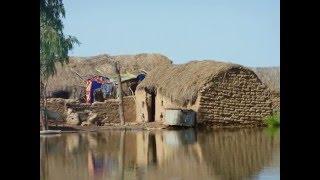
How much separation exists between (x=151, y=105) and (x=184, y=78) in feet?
4.10

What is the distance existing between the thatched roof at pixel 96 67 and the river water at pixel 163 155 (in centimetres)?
306

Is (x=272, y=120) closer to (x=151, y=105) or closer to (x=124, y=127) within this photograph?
(x=151, y=105)

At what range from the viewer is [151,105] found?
1092 centimetres

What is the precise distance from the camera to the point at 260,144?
7500 mm

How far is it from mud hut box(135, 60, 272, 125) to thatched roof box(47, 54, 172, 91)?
6.34ft

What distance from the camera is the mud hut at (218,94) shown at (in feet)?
30.9

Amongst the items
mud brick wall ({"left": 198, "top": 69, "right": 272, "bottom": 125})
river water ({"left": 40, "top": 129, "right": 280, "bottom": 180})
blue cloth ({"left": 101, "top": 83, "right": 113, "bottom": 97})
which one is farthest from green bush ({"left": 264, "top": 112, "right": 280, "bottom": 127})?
blue cloth ({"left": 101, "top": 83, "right": 113, "bottom": 97})

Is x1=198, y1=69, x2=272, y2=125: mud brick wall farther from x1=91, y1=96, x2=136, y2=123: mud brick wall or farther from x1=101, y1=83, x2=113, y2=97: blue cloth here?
x1=101, y1=83, x2=113, y2=97: blue cloth

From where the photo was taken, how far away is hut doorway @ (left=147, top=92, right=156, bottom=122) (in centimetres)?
1084

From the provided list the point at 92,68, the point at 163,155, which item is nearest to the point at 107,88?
the point at 92,68

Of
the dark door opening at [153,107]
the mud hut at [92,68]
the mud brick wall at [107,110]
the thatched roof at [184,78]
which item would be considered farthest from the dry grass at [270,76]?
the mud brick wall at [107,110]
